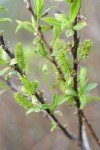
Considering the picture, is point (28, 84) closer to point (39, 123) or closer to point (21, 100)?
point (21, 100)

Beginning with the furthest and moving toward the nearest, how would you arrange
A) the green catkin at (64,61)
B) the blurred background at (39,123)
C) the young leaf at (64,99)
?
1. the blurred background at (39,123)
2. the young leaf at (64,99)
3. the green catkin at (64,61)

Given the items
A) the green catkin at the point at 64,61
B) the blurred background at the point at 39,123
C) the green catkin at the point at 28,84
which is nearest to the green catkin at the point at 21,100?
the green catkin at the point at 28,84

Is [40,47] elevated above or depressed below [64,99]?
above

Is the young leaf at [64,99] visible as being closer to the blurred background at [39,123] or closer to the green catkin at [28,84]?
the green catkin at [28,84]

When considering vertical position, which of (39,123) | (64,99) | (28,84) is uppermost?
(28,84)

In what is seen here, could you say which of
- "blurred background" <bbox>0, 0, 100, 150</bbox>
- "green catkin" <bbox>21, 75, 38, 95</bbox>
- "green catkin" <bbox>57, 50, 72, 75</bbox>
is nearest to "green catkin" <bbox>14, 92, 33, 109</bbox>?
"green catkin" <bbox>21, 75, 38, 95</bbox>

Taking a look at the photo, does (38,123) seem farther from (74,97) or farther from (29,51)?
(74,97)

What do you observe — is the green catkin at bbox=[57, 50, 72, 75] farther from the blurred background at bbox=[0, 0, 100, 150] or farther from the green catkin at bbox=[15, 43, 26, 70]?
the blurred background at bbox=[0, 0, 100, 150]

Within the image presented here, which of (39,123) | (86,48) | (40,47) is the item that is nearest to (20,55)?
(40,47)

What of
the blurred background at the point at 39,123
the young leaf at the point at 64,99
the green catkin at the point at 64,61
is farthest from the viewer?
the blurred background at the point at 39,123
